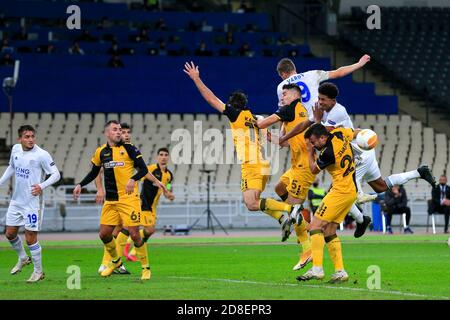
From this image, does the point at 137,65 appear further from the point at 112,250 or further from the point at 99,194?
the point at 112,250

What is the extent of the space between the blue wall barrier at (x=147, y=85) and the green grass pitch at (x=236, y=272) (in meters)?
13.2

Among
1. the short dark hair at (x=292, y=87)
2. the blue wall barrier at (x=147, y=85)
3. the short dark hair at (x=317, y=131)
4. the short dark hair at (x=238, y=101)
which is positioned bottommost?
the short dark hair at (x=317, y=131)

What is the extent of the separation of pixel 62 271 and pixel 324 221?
19.9ft

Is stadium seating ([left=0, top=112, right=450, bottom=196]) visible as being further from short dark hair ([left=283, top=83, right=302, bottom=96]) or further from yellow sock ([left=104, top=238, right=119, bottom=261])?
short dark hair ([left=283, top=83, right=302, bottom=96])

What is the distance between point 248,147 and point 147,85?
25.8 meters

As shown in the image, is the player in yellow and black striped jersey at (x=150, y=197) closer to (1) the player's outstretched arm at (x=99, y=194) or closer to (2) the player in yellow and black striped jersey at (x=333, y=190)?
(1) the player's outstretched arm at (x=99, y=194)

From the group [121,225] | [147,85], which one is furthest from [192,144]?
[121,225]

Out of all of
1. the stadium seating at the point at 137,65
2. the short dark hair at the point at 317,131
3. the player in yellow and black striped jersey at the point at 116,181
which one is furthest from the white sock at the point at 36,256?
the stadium seating at the point at 137,65

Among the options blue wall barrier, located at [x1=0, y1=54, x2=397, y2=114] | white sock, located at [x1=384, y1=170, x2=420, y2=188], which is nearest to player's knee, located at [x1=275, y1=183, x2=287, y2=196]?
white sock, located at [x1=384, y1=170, x2=420, y2=188]

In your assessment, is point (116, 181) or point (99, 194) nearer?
point (116, 181)

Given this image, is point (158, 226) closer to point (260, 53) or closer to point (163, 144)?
point (163, 144)

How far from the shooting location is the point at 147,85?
44.8 m

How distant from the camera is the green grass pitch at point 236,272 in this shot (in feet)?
50.4

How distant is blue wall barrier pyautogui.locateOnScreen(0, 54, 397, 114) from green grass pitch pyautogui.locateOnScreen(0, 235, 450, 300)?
43.4 ft
